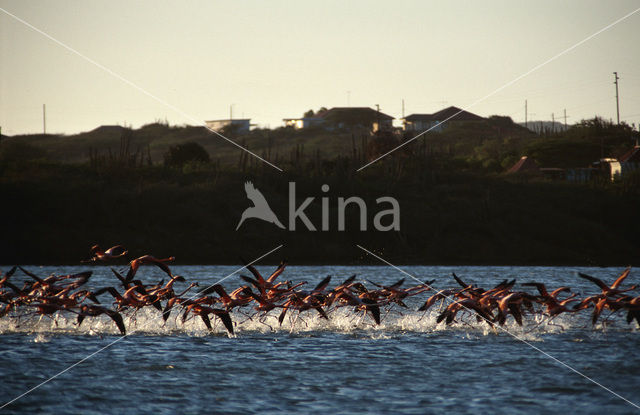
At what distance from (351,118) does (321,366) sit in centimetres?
11651

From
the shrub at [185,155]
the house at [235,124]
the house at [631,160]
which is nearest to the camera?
the shrub at [185,155]

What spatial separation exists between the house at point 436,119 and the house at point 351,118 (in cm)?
339

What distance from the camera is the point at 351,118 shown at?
130m

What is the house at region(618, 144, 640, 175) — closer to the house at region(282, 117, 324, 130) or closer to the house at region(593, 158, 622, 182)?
the house at region(593, 158, 622, 182)

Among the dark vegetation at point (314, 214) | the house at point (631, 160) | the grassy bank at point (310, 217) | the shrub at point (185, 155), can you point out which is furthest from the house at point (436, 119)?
the grassy bank at point (310, 217)

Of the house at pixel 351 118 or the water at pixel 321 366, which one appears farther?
the house at pixel 351 118

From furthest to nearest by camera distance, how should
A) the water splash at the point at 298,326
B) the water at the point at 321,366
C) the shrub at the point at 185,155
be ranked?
1. the shrub at the point at 185,155
2. the water splash at the point at 298,326
3. the water at the point at 321,366

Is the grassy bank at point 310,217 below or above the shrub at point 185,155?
below

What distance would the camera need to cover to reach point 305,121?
134250 millimetres

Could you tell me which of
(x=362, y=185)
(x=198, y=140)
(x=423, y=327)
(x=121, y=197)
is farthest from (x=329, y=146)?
(x=423, y=327)

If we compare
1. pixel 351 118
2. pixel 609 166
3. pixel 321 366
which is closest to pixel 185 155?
pixel 609 166

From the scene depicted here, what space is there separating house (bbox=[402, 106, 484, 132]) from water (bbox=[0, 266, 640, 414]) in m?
107

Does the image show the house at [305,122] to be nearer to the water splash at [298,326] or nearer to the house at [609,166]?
the house at [609,166]

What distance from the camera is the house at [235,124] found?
124m
